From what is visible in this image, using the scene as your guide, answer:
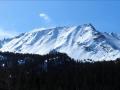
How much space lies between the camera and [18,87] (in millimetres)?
188500

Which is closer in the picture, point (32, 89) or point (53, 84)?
point (32, 89)

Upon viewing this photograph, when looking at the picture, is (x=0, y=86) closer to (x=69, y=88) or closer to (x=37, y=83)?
(x=37, y=83)

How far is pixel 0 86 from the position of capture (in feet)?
623

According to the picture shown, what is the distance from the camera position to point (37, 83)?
198875mm

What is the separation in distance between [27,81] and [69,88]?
19.0 metres

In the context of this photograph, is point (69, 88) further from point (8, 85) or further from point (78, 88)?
point (8, 85)

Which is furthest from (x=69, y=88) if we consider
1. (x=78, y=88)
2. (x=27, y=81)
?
(x=27, y=81)

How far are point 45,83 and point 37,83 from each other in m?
3.63

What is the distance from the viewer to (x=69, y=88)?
19862cm

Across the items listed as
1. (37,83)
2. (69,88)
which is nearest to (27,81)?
(37,83)

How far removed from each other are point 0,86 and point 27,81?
577 inches

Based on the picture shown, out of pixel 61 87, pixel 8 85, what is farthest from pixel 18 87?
pixel 61 87

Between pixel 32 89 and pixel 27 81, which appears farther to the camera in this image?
pixel 27 81

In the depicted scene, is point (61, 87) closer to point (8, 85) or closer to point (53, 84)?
point (53, 84)
